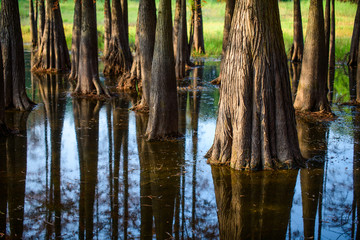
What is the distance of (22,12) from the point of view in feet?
205

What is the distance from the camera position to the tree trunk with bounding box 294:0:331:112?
42.3 ft

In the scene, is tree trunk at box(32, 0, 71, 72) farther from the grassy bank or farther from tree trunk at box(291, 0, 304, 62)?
tree trunk at box(291, 0, 304, 62)

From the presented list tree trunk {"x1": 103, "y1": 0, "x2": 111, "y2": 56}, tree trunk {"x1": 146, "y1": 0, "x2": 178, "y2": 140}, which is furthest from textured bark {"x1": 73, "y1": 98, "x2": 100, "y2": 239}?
tree trunk {"x1": 103, "y1": 0, "x2": 111, "y2": 56}

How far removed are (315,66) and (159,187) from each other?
7361mm

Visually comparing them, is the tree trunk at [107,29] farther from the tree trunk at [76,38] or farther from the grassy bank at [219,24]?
the tree trunk at [76,38]

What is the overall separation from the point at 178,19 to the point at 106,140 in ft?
40.8

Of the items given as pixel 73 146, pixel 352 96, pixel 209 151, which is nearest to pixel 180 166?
pixel 209 151

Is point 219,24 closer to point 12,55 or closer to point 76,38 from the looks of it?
point 76,38

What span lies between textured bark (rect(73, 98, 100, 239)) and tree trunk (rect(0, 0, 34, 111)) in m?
1.72

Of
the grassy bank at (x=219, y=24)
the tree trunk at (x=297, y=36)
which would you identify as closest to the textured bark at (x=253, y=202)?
the grassy bank at (x=219, y=24)

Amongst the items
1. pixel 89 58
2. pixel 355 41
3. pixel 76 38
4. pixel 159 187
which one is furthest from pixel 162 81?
pixel 355 41

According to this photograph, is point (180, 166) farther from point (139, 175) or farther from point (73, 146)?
point (73, 146)

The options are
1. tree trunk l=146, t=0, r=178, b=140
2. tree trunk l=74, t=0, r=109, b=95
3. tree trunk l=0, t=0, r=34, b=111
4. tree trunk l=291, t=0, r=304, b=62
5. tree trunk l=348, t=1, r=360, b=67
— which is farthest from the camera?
tree trunk l=291, t=0, r=304, b=62

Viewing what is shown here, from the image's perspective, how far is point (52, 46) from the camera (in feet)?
75.2
